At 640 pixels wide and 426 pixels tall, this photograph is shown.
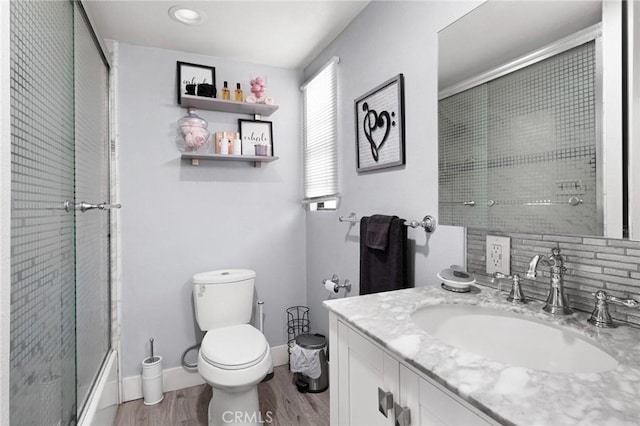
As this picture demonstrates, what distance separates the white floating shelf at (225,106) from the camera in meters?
2.18

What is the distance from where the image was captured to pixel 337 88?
2.11m

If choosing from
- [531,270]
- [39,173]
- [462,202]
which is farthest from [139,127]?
[531,270]

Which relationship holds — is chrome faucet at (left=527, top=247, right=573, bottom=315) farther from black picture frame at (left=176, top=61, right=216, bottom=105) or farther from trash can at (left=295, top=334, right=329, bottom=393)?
black picture frame at (left=176, top=61, right=216, bottom=105)

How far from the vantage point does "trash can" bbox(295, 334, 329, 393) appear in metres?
2.09

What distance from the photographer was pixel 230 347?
5.91ft

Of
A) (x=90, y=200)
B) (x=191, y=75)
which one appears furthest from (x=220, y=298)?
(x=191, y=75)

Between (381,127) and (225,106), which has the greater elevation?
(225,106)

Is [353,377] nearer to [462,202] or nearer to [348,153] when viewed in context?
[462,202]

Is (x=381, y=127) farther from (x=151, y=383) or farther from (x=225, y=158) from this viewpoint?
(x=151, y=383)

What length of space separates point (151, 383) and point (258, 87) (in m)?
2.09

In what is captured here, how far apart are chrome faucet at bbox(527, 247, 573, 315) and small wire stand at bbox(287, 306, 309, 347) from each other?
194 cm

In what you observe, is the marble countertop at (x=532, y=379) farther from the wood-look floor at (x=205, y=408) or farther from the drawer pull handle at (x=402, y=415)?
the wood-look floor at (x=205, y=408)

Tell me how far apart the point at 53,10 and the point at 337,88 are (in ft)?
4.66

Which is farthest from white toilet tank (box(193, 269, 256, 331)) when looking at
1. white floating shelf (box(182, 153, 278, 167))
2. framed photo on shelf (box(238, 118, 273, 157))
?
framed photo on shelf (box(238, 118, 273, 157))
